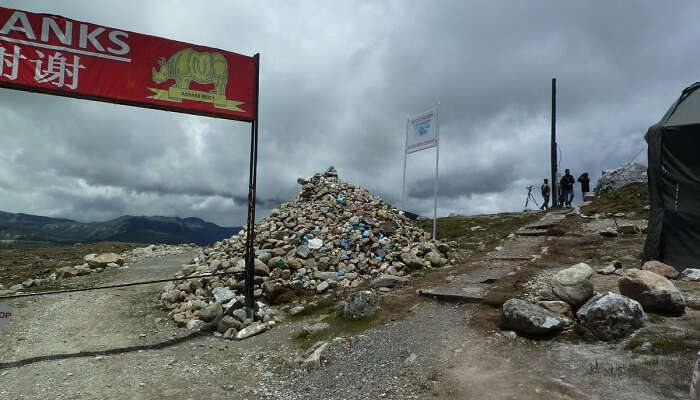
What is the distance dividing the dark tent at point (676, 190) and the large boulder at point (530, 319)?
683 centimetres

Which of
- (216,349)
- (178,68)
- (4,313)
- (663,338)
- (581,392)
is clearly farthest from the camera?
(178,68)

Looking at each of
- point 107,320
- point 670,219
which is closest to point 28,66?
point 107,320

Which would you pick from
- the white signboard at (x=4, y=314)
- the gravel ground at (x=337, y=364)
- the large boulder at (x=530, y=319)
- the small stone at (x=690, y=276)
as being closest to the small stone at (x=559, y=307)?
the large boulder at (x=530, y=319)

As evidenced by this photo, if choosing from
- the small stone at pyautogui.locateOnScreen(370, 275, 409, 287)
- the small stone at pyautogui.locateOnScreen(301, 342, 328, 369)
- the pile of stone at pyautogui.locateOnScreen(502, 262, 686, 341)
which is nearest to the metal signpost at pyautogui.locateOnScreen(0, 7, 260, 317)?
the small stone at pyautogui.locateOnScreen(301, 342, 328, 369)

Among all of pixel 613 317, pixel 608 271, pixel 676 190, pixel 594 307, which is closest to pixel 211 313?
pixel 594 307

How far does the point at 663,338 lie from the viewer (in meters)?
5.83

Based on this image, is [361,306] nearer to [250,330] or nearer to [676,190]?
[250,330]

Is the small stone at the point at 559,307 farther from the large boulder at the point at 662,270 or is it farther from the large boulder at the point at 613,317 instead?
the large boulder at the point at 662,270

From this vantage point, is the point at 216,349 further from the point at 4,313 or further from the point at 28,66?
the point at 28,66

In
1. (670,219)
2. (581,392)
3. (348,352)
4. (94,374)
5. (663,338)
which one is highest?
(670,219)

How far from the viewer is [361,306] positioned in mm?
9023

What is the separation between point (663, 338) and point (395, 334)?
461 centimetres

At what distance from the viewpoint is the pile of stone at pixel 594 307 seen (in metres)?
6.25

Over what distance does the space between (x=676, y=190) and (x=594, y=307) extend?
7597 millimetres
